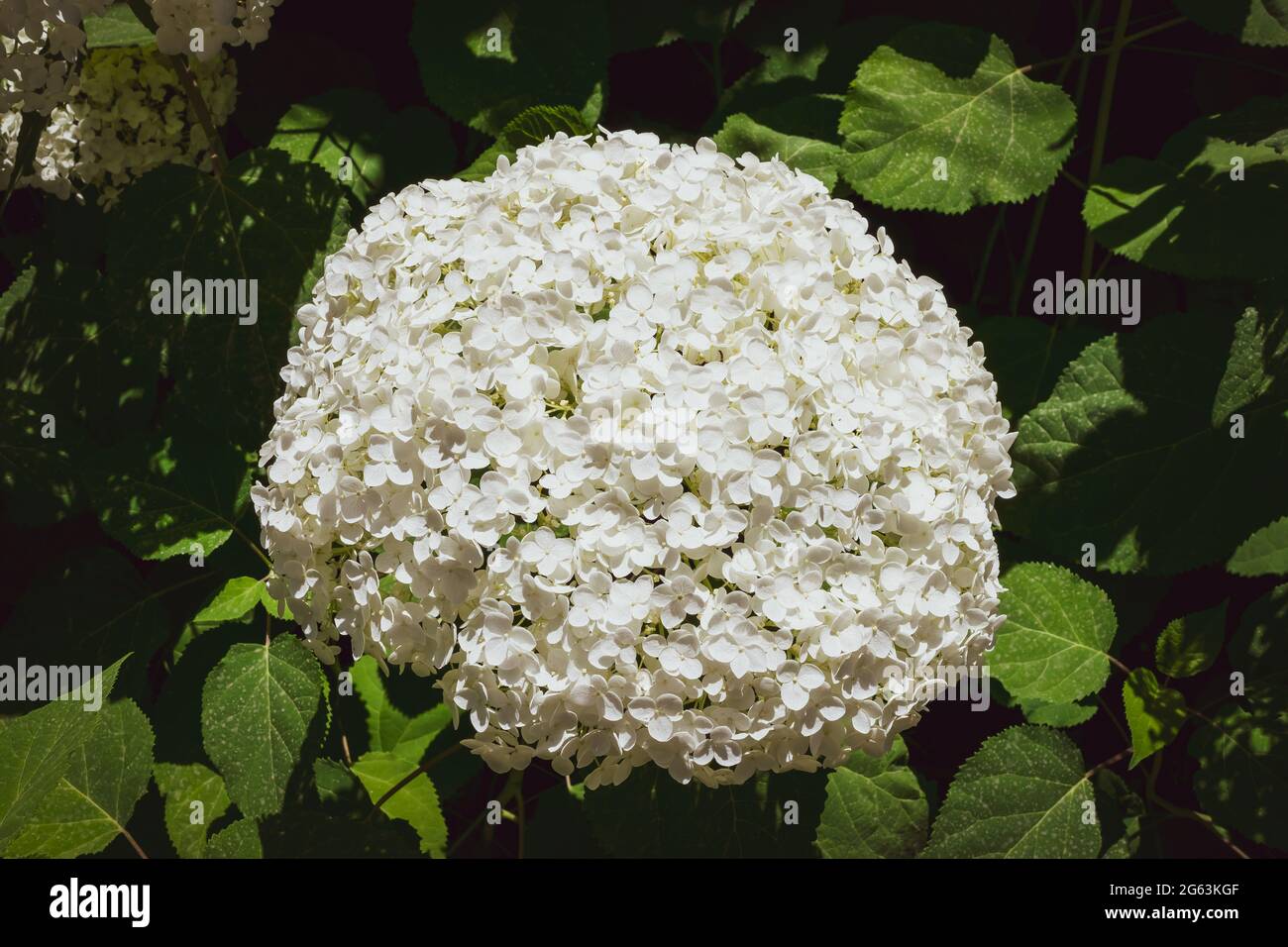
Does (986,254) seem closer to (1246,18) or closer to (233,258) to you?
(1246,18)

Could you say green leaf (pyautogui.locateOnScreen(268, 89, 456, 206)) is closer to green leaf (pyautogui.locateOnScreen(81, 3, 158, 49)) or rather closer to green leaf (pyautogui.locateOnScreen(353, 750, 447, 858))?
green leaf (pyautogui.locateOnScreen(81, 3, 158, 49))

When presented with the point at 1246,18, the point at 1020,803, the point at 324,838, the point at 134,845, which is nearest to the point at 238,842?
the point at 324,838

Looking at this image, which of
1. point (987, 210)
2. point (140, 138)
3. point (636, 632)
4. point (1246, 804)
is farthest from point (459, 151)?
point (1246, 804)

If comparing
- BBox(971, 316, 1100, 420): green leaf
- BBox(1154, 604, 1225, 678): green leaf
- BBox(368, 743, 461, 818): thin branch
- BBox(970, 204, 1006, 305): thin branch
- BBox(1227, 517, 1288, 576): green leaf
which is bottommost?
BBox(368, 743, 461, 818): thin branch

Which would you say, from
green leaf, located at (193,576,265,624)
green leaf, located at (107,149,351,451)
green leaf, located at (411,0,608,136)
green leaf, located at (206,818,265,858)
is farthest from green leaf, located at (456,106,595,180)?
green leaf, located at (206,818,265,858)

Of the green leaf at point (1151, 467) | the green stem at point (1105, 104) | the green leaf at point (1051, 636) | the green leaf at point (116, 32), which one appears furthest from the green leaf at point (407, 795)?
the green stem at point (1105, 104)

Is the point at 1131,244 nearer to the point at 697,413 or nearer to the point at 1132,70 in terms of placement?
the point at 1132,70

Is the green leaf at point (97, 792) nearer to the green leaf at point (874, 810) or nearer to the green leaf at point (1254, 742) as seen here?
the green leaf at point (874, 810)

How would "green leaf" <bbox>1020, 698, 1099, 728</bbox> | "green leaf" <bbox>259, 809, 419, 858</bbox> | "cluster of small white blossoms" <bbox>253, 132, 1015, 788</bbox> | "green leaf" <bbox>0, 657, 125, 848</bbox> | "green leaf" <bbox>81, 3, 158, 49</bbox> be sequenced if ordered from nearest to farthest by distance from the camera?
"cluster of small white blossoms" <bbox>253, 132, 1015, 788</bbox> < "green leaf" <bbox>0, 657, 125, 848</bbox> < "green leaf" <bbox>259, 809, 419, 858</bbox> < "green leaf" <bbox>1020, 698, 1099, 728</bbox> < "green leaf" <bbox>81, 3, 158, 49</bbox>

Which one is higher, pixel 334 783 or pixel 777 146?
pixel 777 146
